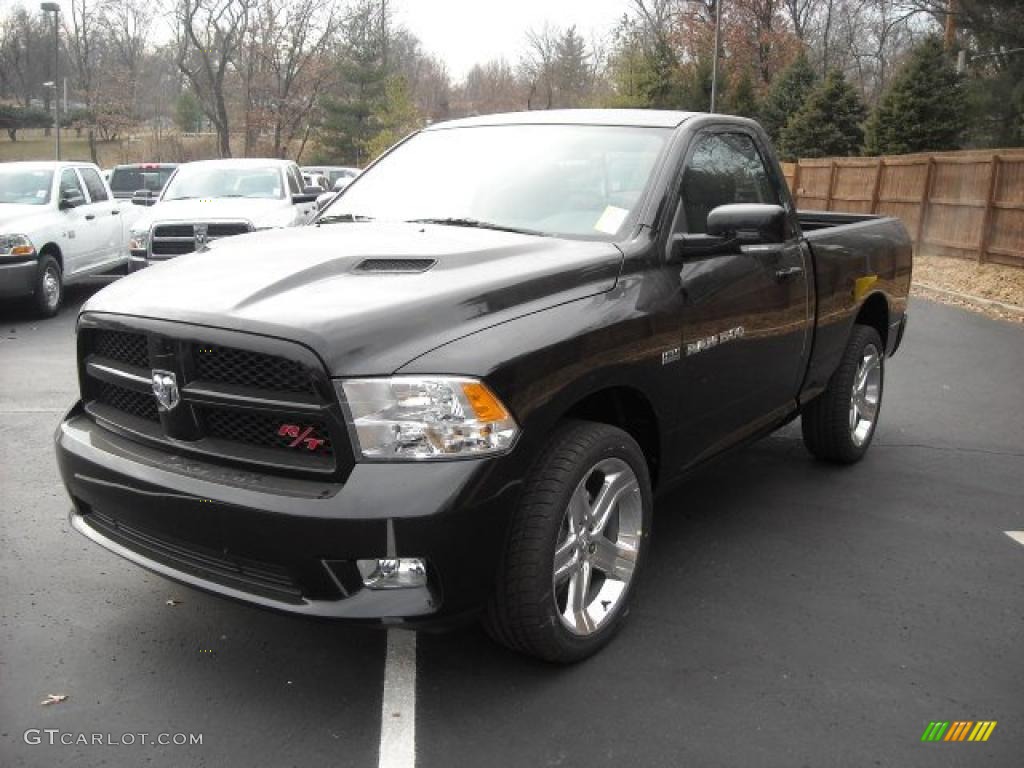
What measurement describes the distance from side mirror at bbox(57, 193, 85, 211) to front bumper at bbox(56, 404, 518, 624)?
391 inches

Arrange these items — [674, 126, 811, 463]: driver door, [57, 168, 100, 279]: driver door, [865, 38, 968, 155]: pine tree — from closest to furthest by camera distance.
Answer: [674, 126, 811, 463]: driver door < [57, 168, 100, 279]: driver door < [865, 38, 968, 155]: pine tree

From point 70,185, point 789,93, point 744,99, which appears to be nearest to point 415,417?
point 70,185

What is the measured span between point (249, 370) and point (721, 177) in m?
2.47

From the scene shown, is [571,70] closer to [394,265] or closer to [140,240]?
[140,240]

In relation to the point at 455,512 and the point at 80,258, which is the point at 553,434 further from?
the point at 80,258

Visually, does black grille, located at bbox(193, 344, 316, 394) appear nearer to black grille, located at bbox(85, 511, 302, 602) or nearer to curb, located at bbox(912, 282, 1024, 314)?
black grille, located at bbox(85, 511, 302, 602)

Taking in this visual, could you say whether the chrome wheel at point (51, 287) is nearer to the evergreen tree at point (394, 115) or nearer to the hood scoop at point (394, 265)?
the hood scoop at point (394, 265)

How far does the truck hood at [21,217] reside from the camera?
1062 cm

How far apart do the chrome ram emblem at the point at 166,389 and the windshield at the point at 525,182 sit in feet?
4.71

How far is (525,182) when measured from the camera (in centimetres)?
402

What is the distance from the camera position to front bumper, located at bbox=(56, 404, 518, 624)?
2619mm

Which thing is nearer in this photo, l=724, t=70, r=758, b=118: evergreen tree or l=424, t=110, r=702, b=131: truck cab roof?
l=424, t=110, r=702, b=131: truck cab roof

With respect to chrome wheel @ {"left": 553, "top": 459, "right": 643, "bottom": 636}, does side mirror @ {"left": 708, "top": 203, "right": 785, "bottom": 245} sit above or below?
above

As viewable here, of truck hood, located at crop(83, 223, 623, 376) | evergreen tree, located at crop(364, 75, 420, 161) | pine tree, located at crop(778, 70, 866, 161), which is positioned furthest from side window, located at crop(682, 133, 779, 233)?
evergreen tree, located at crop(364, 75, 420, 161)
